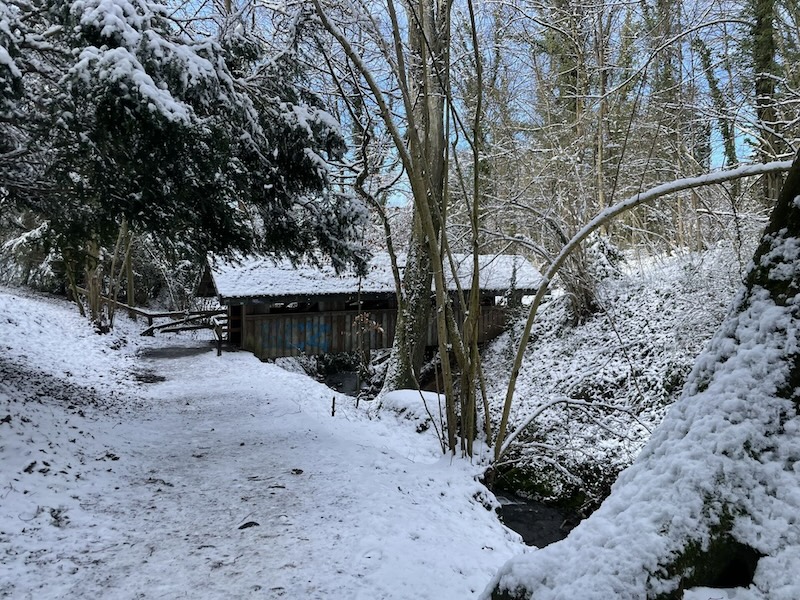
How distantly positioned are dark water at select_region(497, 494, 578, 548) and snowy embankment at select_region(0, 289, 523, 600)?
4.68 ft

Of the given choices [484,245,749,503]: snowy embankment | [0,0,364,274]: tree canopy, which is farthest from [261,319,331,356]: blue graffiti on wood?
[0,0,364,274]: tree canopy

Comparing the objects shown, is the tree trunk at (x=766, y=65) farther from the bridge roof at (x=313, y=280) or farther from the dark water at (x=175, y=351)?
the dark water at (x=175, y=351)

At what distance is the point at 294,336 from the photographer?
14.6 metres

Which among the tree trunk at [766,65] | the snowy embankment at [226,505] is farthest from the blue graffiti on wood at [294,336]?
the tree trunk at [766,65]

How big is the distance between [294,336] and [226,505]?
11.0 metres

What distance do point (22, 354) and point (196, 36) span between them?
22.3 ft

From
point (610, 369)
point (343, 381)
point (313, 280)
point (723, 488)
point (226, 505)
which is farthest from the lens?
point (343, 381)

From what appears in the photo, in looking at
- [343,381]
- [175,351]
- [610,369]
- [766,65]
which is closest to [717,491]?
[766,65]

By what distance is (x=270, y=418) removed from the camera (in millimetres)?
6723

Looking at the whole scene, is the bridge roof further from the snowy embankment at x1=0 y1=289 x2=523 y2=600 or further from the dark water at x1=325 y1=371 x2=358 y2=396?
the snowy embankment at x1=0 y1=289 x2=523 y2=600

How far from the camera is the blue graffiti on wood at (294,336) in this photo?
14305mm

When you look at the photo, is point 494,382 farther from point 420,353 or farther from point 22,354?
point 22,354

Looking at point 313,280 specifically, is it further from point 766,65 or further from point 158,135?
point 766,65

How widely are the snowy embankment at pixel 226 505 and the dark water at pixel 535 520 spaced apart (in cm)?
143
